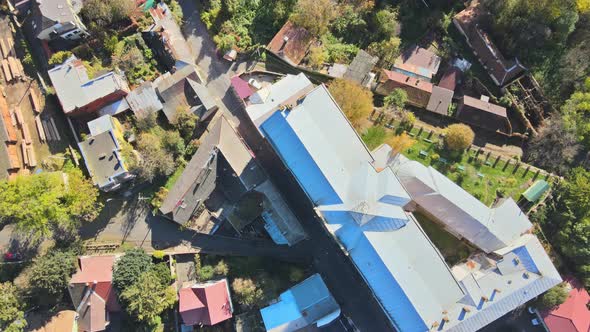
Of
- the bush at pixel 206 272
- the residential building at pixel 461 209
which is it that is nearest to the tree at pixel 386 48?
the residential building at pixel 461 209

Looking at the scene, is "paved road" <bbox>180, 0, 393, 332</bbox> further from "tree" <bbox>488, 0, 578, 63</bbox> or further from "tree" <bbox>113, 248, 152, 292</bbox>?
"tree" <bbox>488, 0, 578, 63</bbox>

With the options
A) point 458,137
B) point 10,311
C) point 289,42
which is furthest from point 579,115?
point 10,311

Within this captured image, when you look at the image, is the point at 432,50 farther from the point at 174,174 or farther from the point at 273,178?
the point at 174,174

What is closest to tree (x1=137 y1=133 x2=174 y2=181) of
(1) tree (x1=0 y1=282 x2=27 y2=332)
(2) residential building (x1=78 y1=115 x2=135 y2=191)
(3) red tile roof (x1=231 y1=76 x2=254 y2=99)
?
(2) residential building (x1=78 y1=115 x2=135 y2=191)

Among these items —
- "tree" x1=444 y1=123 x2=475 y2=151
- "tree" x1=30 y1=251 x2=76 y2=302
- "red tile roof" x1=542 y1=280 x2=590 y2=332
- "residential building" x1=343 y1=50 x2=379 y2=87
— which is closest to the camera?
"tree" x1=30 y1=251 x2=76 y2=302

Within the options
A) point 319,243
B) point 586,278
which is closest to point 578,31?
point 586,278

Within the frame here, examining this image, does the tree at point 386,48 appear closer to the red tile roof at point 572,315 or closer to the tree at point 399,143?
the tree at point 399,143
